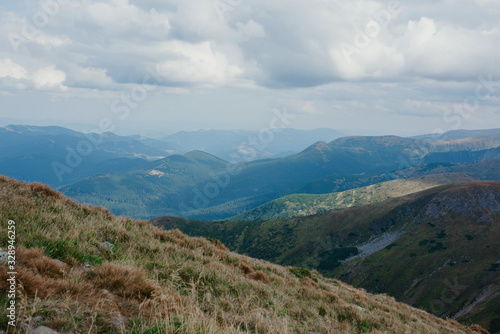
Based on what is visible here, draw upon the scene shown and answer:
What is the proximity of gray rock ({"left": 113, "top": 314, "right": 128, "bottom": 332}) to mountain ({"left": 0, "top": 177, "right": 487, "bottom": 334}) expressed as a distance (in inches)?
0.9

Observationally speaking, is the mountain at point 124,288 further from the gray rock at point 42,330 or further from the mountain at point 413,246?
the mountain at point 413,246

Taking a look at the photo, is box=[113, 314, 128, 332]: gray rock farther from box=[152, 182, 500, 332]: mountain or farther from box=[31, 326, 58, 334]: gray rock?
box=[152, 182, 500, 332]: mountain

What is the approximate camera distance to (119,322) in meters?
4.53

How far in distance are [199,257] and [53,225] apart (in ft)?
17.8

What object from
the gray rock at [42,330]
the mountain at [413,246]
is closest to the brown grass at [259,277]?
the gray rock at [42,330]

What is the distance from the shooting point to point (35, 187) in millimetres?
12219

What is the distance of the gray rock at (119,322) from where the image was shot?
433 centimetres

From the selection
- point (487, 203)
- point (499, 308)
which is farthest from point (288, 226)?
point (499, 308)

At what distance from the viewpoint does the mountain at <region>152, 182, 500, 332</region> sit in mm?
79500

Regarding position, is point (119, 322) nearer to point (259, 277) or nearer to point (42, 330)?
point (42, 330)

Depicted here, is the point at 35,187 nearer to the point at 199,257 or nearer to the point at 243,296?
the point at 199,257

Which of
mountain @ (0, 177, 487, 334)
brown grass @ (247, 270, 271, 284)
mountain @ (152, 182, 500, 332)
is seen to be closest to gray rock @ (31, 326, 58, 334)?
mountain @ (0, 177, 487, 334)

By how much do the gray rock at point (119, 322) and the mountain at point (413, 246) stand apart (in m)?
69.3

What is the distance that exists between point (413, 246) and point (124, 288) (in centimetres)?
14029
